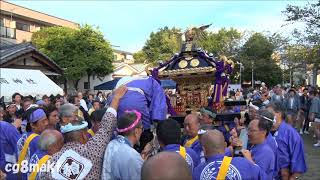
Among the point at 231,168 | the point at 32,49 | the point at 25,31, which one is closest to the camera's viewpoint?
the point at 231,168

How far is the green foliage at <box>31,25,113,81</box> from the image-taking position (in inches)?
1229

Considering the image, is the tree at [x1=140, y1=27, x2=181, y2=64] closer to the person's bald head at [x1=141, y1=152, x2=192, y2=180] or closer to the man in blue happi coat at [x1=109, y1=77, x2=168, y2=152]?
the man in blue happi coat at [x1=109, y1=77, x2=168, y2=152]

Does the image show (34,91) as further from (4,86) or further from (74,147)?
(74,147)

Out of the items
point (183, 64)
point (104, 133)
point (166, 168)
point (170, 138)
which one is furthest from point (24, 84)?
point (166, 168)

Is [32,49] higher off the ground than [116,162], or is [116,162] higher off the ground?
[32,49]

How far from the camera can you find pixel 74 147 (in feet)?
10.5

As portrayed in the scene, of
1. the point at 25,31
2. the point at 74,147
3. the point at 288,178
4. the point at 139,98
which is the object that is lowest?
the point at 288,178

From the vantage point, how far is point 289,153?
189 inches

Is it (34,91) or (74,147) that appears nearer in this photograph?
(74,147)

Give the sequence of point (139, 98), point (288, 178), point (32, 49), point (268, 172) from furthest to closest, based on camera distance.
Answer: point (32, 49)
point (288, 178)
point (139, 98)
point (268, 172)

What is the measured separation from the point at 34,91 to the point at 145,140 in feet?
38.0

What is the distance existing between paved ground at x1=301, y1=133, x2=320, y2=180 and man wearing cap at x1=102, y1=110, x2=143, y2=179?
606 cm

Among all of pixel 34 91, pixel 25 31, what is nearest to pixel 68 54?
pixel 25 31

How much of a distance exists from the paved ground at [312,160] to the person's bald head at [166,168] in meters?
7.18
